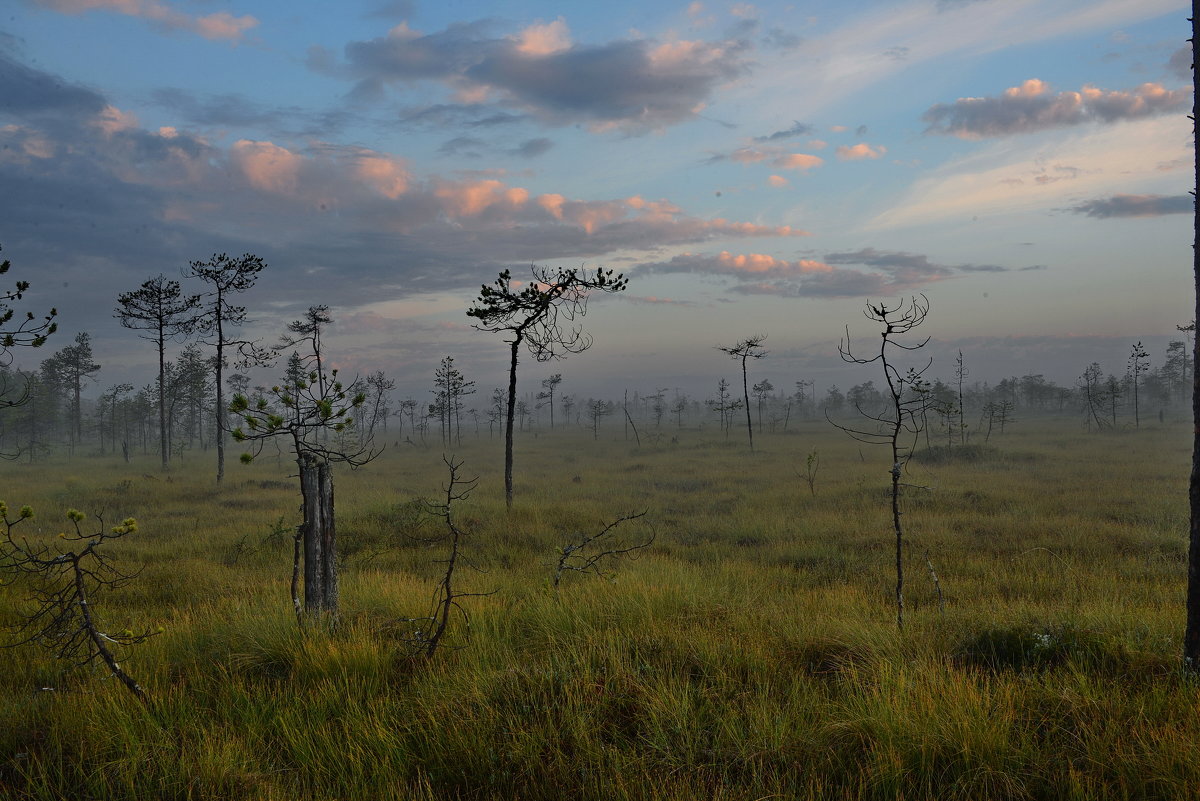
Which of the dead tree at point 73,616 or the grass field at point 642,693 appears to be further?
the dead tree at point 73,616

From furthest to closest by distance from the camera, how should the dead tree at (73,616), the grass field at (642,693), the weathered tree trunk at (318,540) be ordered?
the weathered tree trunk at (318,540), the dead tree at (73,616), the grass field at (642,693)

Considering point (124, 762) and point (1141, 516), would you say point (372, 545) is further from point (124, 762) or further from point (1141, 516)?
Result: point (1141, 516)

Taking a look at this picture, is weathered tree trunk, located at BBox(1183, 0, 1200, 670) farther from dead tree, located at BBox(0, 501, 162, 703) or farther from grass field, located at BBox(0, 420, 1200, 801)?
dead tree, located at BBox(0, 501, 162, 703)

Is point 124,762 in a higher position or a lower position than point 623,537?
higher

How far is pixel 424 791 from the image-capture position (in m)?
3.16

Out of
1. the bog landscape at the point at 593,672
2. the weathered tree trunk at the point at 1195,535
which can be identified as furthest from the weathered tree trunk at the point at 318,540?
the weathered tree trunk at the point at 1195,535

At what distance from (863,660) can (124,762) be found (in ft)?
15.6

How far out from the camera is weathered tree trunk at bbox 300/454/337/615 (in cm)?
543

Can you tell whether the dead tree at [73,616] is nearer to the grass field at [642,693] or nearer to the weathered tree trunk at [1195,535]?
the grass field at [642,693]

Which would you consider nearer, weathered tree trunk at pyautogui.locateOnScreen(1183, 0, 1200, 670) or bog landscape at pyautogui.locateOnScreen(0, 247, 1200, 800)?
bog landscape at pyautogui.locateOnScreen(0, 247, 1200, 800)

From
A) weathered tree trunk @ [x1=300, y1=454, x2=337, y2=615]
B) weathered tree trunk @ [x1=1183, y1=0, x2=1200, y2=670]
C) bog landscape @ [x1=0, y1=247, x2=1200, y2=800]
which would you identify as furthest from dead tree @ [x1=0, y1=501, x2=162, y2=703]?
weathered tree trunk @ [x1=1183, y1=0, x2=1200, y2=670]

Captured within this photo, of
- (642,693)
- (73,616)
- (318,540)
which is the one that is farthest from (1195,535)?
(73,616)

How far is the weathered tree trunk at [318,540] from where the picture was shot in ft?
17.8

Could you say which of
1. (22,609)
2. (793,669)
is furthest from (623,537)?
(22,609)
